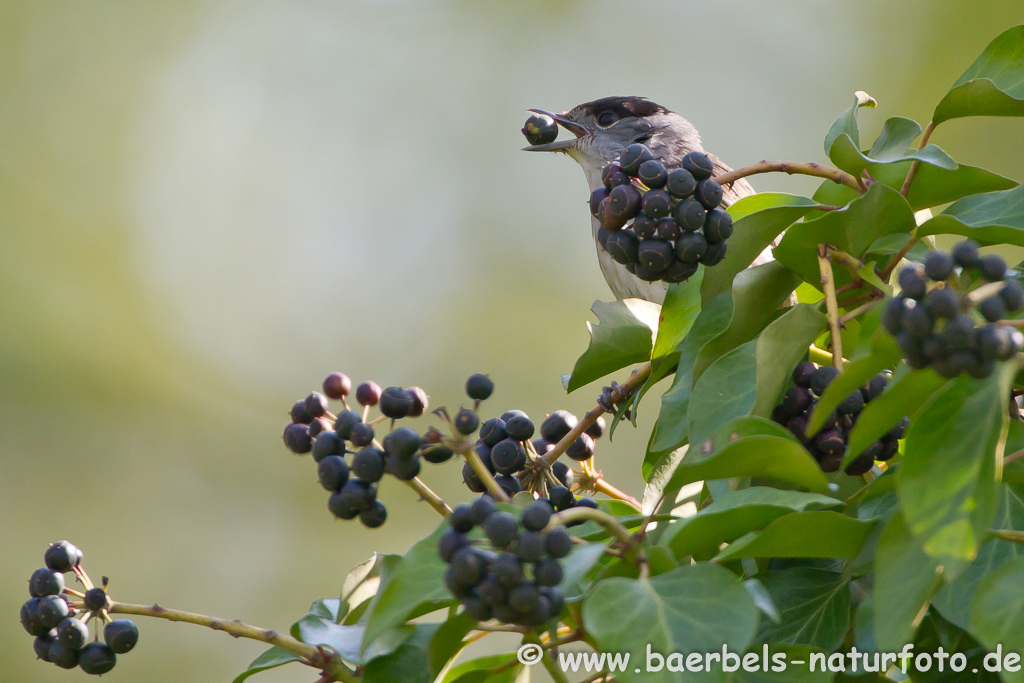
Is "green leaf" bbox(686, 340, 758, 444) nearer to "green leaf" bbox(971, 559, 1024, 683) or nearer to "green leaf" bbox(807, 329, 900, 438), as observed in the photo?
"green leaf" bbox(807, 329, 900, 438)

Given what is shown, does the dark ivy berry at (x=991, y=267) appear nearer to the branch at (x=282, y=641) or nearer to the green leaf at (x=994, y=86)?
the green leaf at (x=994, y=86)

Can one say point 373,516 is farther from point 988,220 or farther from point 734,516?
point 988,220

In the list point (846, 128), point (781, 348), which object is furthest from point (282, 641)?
point (846, 128)

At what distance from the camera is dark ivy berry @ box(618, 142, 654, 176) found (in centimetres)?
99

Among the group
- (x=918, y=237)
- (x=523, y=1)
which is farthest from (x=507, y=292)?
(x=918, y=237)

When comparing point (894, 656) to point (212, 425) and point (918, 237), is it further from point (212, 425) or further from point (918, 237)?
point (212, 425)

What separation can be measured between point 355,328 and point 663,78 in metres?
3.16

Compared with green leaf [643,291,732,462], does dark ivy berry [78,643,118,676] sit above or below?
below

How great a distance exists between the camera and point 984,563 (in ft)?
2.39

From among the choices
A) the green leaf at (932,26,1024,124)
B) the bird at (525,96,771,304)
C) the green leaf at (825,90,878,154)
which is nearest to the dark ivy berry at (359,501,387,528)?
the green leaf at (825,90,878,154)

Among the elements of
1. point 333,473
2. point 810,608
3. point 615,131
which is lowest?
point 810,608

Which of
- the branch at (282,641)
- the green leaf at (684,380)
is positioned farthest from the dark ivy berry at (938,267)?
the branch at (282,641)

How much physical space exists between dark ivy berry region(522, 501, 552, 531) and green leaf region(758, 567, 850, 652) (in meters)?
0.24

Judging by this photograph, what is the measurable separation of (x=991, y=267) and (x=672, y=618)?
38 cm
